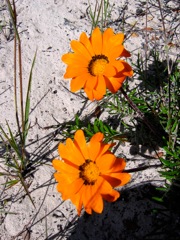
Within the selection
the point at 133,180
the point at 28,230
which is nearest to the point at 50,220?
the point at 28,230

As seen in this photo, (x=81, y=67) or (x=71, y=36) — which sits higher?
→ (x=71, y=36)

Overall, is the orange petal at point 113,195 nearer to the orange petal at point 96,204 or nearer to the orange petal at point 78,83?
the orange petal at point 96,204

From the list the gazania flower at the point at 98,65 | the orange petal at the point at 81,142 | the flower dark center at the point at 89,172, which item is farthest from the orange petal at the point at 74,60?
the flower dark center at the point at 89,172

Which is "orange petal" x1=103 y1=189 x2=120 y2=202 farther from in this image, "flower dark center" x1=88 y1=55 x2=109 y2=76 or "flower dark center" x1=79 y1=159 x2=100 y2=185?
"flower dark center" x1=88 y1=55 x2=109 y2=76

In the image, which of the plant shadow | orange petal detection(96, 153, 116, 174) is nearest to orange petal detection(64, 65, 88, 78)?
orange petal detection(96, 153, 116, 174)

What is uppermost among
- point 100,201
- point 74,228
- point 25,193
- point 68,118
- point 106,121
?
point 68,118

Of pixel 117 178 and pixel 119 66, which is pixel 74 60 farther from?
pixel 117 178

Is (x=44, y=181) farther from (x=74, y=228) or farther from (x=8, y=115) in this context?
(x=8, y=115)

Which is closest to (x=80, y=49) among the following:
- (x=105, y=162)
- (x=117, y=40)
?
(x=117, y=40)
